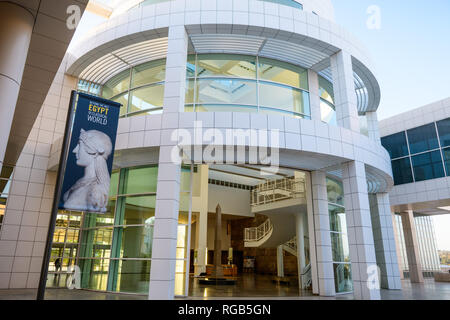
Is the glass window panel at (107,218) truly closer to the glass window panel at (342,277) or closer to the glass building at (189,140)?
the glass building at (189,140)

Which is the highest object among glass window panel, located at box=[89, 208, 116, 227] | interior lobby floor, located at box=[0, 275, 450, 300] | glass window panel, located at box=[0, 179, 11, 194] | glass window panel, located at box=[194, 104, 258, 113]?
glass window panel, located at box=[194, 104, 258, 113]

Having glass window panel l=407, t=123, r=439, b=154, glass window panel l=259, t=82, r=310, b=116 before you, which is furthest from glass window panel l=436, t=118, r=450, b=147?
glass window panel l=259, t=82, r=310, b=116

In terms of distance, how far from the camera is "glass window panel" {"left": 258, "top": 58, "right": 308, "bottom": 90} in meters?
14.1

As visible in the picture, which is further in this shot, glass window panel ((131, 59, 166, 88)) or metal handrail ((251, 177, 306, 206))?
metal handrail ((251, 177, 306, 206))

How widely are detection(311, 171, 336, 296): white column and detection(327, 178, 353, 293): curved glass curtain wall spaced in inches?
29.3

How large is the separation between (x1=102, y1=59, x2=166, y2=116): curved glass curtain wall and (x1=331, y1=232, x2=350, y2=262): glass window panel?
9.69 m

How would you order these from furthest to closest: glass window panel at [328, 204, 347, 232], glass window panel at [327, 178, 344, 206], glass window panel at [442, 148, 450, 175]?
glass window panel at [442, 148, 450, 175], glass window panel at [327, 178, 344, 206], glass window panel at [328, 204, 347, 232]

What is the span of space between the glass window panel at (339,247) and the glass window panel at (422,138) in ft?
37.9

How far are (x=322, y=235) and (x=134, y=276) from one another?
312 inches

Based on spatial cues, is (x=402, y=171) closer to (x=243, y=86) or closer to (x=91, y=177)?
(x=243, y=86)

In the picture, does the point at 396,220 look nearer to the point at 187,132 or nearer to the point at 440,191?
the point at 440,191

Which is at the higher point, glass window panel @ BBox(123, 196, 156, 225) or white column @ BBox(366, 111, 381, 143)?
white column @ BBox(366, 111, 381, 143)

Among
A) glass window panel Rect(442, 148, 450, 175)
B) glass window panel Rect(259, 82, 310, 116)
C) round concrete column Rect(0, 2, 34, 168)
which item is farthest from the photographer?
glass window panel Rect(442, 148, 450, 175)
